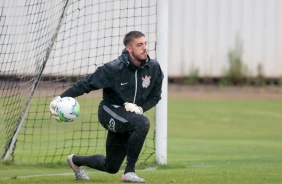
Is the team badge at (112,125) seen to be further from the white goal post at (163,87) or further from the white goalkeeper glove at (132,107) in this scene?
the white goal post at (163,87)

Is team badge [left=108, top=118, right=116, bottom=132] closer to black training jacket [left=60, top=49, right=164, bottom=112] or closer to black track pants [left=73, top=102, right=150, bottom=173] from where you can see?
black track pants [left=73, top=102, right=150, bottom=173]

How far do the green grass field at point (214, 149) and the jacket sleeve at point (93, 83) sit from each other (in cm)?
115

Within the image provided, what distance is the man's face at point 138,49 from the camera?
10492 mm

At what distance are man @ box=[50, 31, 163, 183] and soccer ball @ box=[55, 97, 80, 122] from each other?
58mm

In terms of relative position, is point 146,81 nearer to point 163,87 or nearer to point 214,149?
point 163,87

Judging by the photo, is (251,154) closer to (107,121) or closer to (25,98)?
(25,98)

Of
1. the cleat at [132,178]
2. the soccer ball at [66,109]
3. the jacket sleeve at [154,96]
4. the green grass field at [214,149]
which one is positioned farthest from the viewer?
the green grass field at [214,149]

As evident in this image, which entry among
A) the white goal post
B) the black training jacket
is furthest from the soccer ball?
the white goal post

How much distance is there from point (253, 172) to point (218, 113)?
13312mm

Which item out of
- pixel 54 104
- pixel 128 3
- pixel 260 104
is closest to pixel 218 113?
pixel 260 104

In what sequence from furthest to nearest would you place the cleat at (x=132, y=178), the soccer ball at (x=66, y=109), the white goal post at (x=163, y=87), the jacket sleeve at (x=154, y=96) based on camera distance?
the white goal post at (x=163, y=87), the jacket sleeve at (x=154, y=96), the cleat at (x=132, y=178), the soccer ball at (x=66, y=109)

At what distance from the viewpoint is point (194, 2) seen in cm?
3186

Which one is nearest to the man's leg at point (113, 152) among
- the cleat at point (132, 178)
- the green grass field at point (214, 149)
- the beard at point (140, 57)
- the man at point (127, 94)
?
the man at point (127, 94)

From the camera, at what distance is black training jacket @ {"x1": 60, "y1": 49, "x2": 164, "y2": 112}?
1045cm
